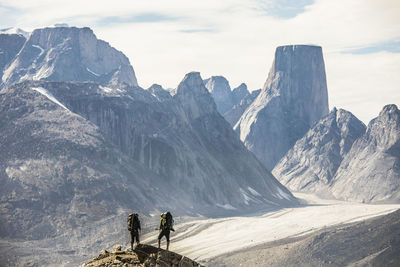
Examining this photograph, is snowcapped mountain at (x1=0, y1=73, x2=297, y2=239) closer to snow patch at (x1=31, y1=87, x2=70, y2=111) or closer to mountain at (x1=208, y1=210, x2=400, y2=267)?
snow patch at (x1=31, y1=87, x2=70, y2=111)

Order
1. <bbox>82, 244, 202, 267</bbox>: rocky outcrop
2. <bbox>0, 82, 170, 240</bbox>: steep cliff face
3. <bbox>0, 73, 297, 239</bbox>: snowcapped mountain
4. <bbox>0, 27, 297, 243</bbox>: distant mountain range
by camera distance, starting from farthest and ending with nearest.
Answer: <bbox>0, 73, 297, 239</bbox>: snowcapped mountain < <bbox>0, 27, 297, 243</bbox>: distant mountain range < <bbox>0, 82, 170, 240</bbox>: steep cliff face < <bbox>82, 244, 202, 267</bbox>: rocky outcrop

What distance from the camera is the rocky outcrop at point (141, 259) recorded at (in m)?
24.7

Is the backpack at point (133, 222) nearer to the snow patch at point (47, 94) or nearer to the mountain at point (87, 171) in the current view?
the mountain at point (87, 171)

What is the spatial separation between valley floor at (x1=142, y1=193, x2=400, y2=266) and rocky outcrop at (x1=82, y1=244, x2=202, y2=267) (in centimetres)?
8356

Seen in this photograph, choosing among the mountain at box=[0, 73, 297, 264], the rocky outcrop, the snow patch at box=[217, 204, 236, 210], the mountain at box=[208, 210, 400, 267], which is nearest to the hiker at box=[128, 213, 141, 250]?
the rocky outcrop

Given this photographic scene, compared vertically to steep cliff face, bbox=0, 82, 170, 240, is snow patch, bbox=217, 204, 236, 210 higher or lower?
lower

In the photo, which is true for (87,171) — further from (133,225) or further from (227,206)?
(133,225)

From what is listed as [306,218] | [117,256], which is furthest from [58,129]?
[117,256]

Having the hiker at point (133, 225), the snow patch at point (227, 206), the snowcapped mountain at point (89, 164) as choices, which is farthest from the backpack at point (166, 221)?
the snow patch at point (227, 206)

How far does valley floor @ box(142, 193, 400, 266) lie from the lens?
12269 cm

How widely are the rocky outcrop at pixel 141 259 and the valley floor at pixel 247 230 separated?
83560 mm

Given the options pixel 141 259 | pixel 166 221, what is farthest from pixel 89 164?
pixel 141 259

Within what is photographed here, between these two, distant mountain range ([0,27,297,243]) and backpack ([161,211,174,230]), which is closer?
backpack ([161,211,174,230])

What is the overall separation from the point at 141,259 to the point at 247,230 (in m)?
125
